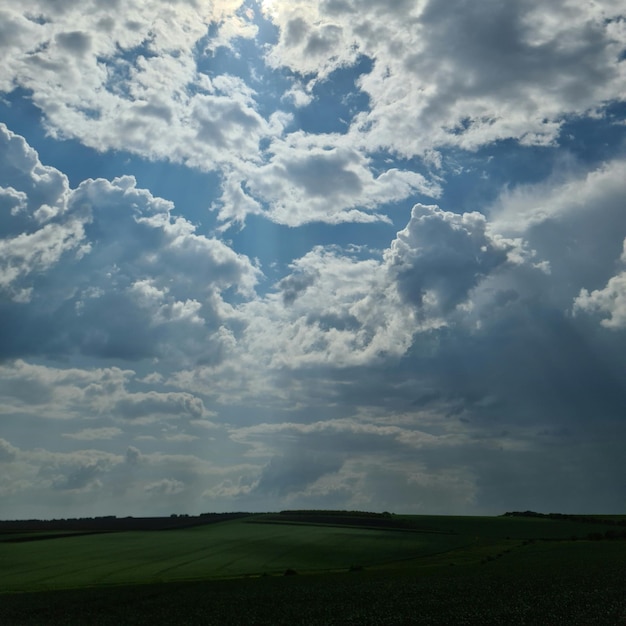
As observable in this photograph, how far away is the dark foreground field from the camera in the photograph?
153 ft

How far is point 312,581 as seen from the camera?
68.4 metres

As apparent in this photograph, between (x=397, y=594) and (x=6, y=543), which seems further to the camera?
(x=6, y=543)

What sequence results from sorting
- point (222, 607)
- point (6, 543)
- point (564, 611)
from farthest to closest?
point (6, 543)
point (222, 607)
point (564, 611)

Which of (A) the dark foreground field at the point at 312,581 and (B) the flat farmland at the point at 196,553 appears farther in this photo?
(B) the flat farmland at the point at 196,553

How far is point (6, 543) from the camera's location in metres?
112

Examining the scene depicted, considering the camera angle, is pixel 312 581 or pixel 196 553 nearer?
pixel 312 581

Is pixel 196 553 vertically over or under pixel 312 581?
over

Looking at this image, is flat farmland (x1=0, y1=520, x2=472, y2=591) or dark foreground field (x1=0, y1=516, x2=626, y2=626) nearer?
dark foreground field (x1=0, y1=516, x2=626, y2=626)

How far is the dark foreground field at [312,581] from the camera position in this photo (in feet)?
153

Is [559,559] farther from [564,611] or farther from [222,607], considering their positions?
[222,607]

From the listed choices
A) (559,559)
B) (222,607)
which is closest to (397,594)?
(222,607)

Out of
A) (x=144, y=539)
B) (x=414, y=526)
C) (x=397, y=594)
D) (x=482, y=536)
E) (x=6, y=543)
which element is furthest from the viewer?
(x=414, y=526)

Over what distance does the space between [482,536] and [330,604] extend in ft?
327

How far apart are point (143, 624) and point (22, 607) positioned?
1387 centimetres
